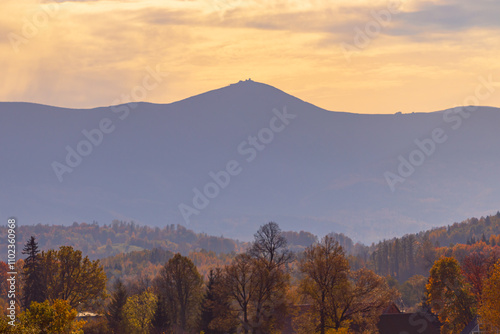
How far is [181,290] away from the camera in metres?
103

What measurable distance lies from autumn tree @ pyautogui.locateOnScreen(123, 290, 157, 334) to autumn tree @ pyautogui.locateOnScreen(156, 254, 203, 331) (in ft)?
9.52

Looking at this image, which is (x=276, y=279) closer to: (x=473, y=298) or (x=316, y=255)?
(x=316, y=255)

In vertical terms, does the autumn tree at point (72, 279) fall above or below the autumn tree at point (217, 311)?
above

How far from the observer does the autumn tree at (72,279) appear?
97.6 m

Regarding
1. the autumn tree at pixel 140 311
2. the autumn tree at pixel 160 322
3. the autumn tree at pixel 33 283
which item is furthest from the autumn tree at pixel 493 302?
the autumn tree at pixel 33 283

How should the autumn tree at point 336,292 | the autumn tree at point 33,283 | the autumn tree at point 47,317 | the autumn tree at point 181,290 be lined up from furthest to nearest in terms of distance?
the autumn tree at point 181,290, the autumn tree at point 33,283, the autumn tree at point 336,292, the autumn tree at point 47,317

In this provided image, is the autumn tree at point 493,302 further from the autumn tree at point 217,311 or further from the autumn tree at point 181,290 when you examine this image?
the autumn tree at point 181,290

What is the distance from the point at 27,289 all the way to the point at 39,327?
46.2 m

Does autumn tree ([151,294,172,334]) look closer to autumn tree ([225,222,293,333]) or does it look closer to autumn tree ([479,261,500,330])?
autumn tree ([225,222,293,333])

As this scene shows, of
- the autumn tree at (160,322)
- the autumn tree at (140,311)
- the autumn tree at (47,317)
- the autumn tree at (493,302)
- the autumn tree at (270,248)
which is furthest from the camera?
the autumn tree at (140,311)

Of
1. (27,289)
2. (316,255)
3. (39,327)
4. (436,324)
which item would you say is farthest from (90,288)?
(39,327)

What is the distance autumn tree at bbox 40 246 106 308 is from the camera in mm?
97562

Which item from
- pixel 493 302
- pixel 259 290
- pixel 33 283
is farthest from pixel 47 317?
pixel 33 283

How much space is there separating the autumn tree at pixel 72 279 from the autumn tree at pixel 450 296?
3854 cm
